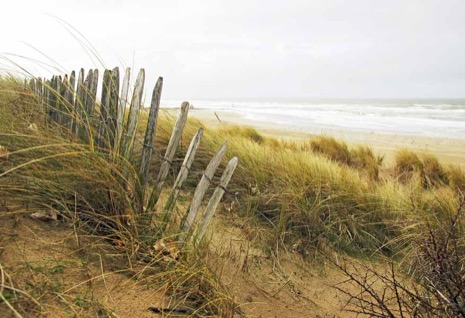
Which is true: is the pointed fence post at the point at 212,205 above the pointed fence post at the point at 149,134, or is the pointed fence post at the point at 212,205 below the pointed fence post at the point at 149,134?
below

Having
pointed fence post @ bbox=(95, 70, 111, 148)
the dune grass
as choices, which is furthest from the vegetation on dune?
pointed fence post @ bbox=(95, 70, 111, 148)

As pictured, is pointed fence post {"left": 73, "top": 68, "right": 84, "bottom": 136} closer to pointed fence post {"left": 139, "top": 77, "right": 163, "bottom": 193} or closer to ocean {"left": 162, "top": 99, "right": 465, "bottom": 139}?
pointed fence post {"left": 139, "top": 77, "right": 163, "bottom": 193}

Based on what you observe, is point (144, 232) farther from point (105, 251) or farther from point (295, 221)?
point (295, 221)

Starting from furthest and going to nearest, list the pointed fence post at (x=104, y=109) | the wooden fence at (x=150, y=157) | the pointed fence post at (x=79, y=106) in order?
the pointed fence post at (x=79, y=106) → the pointed fence post at (x=104, y=109) → the wooden fence at (x=150, y=157)

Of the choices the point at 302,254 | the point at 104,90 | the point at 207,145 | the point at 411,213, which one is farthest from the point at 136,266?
the point at 411,213

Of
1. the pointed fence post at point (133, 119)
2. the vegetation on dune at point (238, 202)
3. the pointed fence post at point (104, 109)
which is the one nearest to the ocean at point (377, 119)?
the vegetation on dune at point (238, 202)

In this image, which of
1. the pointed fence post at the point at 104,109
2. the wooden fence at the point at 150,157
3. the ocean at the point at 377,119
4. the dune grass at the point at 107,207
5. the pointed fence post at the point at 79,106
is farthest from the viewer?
the ocean at the point at 377,119

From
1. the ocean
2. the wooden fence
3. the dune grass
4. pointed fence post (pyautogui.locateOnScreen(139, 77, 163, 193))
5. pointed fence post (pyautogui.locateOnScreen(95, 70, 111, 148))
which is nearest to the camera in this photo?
the dune grass

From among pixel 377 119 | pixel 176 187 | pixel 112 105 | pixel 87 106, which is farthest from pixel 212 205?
pixel 377 119

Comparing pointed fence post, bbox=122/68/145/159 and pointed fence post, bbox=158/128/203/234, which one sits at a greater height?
pointed fence post, bbox=122/68/145/159

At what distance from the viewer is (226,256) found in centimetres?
276

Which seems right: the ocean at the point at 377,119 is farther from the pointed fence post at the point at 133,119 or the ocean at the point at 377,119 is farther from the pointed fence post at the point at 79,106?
the pointed fence post at the point at 133,119

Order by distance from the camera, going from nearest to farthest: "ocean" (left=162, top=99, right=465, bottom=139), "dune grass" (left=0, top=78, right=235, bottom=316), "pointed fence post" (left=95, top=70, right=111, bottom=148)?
"dune grass" (left=0, top=78, right=235, bottom=316) → "pointed fence post" (left=95, top=70, right=111, bottom=148) → "ocean" (left=162, top=99, right=465, bottom=139)

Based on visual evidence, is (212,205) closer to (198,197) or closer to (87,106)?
(198,197)
